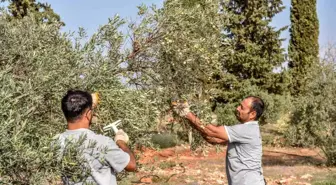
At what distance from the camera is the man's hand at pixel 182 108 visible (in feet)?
20.4

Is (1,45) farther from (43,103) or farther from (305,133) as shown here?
(305,133)

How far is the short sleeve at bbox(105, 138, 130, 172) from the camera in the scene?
13.7 feet

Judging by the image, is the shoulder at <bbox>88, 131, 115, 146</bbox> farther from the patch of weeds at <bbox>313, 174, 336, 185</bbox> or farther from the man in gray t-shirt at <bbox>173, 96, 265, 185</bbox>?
the patch of weeds at <bbox>313, 174, 336, 185</bbox>

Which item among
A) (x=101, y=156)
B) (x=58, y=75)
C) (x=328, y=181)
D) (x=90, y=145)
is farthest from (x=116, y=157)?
(x=328, y=181)

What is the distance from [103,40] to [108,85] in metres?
0.78

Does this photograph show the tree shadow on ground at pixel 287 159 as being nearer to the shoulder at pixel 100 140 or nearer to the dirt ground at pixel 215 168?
the dirt ground at pixel 215 168

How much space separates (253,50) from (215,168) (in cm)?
1386

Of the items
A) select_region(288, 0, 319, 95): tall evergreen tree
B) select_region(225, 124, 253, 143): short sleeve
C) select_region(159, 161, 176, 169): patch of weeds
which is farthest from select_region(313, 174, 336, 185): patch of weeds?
select_region(288, 0, 319, 95): tall evergreen tree

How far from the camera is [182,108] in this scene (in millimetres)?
6395

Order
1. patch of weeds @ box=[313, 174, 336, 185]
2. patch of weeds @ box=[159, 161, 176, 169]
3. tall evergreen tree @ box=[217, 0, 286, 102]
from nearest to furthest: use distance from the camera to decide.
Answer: patch of weeds @ box=[313, 174, 336, 185]
patch of weeds @ box=[159, 161, 176, 169]
tall evergreen tree @ box=[217, 0, 286, 102]

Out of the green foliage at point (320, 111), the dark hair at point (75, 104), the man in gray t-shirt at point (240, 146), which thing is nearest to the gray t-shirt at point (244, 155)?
the man in gray t-shirt at point (240, 146)

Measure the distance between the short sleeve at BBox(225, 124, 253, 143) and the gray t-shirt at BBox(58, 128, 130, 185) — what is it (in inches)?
73.7

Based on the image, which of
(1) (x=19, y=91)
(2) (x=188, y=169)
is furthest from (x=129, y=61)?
(2) (x=188, y=169)

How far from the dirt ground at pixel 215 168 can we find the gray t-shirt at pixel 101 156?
27.0ft
